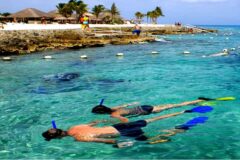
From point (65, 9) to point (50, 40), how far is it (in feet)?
103

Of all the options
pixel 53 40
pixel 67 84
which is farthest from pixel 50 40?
pixel 67 84

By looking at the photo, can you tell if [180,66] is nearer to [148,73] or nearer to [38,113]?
[148,73]

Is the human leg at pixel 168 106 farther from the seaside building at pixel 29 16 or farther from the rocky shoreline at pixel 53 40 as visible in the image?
the seaside building at pixel 29 16

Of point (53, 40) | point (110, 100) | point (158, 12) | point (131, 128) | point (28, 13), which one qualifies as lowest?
point (110, 100)

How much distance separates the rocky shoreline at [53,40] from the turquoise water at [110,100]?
9258mm

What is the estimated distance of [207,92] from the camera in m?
16.2

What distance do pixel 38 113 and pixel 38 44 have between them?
28.6 metres

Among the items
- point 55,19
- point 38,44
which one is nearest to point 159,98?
point 38,44

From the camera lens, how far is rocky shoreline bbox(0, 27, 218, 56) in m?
37.2

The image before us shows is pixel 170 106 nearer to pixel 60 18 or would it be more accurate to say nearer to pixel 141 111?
pixel 141 111

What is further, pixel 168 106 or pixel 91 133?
pixel 168 106

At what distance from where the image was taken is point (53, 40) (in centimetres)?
4291

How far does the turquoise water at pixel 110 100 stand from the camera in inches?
361

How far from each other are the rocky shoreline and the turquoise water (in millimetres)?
9258
